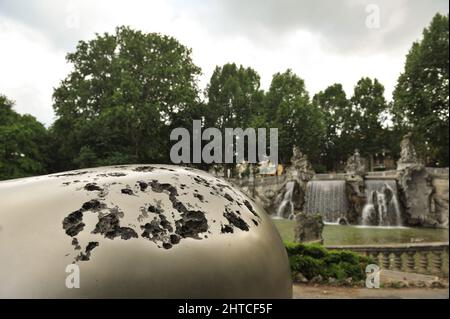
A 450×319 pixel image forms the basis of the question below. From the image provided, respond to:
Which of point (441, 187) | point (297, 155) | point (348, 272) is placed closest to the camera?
point (348, 272)

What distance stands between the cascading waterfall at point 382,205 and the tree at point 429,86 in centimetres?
488

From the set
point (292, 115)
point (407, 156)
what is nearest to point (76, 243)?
point (407, 156)

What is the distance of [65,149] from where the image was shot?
29406 millimetres

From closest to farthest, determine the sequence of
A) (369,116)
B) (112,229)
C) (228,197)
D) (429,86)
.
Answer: (112,229) < (228,197) < (429,86) < (369,116)

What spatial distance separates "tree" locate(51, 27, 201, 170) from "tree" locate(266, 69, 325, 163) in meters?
12.1

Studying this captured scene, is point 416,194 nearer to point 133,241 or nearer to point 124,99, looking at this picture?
point 124,99

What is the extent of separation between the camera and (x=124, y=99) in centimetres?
2884

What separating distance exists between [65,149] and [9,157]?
17.4ft

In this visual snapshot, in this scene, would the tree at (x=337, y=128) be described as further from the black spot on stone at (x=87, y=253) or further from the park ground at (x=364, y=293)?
the black spot on stone at (x=87, y=253)

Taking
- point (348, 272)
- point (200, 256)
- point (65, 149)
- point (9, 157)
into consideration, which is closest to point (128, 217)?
point (200, 256)

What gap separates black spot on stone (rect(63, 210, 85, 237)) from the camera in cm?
218

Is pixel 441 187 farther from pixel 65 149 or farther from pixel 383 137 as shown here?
pixel 65 149

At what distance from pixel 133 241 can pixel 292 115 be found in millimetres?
40613

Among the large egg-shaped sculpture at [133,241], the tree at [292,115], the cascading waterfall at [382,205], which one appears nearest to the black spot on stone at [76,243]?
the large egg-shaped sculpture at [133,241]
